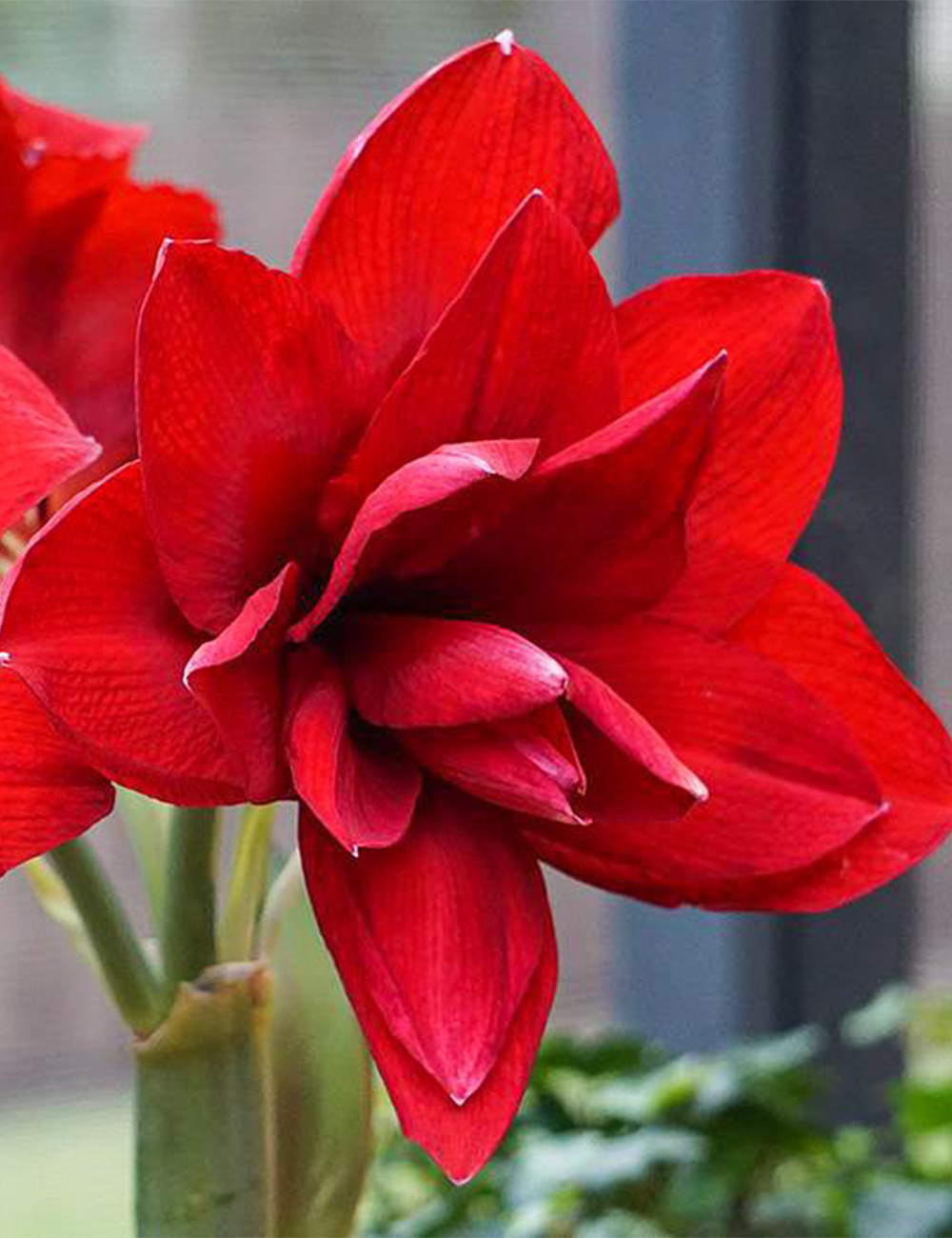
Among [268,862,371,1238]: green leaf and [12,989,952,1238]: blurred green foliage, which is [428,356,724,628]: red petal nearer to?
[268,862,371,1238]: green leaf

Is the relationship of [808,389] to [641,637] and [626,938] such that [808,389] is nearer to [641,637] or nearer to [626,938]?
[641,637]

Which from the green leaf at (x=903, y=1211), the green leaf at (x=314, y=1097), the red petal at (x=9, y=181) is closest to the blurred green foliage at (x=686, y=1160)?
the green leaf at (x=903, y=1211)

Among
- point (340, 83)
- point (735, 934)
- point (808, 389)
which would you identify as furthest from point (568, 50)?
point (808, 389)

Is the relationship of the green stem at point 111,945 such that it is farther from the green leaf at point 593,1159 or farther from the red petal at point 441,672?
the green leaf at point 593,1159

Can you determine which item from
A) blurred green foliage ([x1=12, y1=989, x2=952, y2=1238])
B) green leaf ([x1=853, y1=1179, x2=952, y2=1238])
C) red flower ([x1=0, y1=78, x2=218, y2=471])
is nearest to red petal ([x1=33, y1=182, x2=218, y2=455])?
red flower ([x1=0, y1=78, x2=218, y2=471])

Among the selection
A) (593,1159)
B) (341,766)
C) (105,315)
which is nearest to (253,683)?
(341,766)

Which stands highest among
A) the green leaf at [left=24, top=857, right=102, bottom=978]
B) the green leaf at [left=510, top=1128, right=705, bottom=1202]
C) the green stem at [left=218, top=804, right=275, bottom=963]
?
the green stem at [left=218, top=804, right=275, bottom=963]
